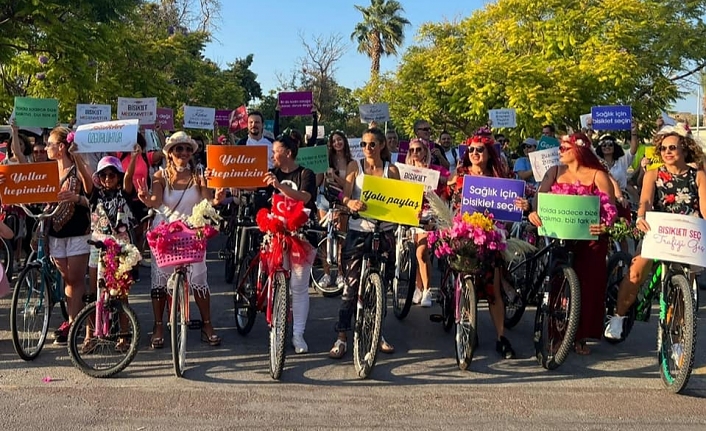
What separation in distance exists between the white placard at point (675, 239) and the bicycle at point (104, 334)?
3986mm

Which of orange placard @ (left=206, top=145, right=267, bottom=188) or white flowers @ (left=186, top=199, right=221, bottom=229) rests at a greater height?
orange placard @ (left=206, top=145, right=267, bottom=188)

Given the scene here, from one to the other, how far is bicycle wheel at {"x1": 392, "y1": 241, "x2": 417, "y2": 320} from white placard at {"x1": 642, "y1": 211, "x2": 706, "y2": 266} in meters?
2.49

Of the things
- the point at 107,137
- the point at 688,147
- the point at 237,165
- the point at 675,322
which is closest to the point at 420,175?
the point at 237,165

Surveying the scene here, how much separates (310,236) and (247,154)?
39.8 inches

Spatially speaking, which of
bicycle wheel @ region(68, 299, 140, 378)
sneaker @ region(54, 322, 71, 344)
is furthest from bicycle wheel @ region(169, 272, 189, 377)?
sneaker @ region(54, 322, 71, 344)

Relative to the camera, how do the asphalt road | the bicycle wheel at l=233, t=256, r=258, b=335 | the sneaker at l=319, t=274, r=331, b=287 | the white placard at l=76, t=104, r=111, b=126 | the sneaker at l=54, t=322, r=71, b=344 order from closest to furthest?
the asphalt road
the sneaker at l=54, t=322, r=71, b=344
the bicycle wheel at l=233, t=256, r=258, b=335
the sneaker at l=319, t=274, r=331, b=287
the white placard at l=76, t=104, r=111, b=126

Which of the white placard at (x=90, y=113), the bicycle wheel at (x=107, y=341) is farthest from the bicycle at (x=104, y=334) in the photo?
the white placard at (x=90, y=113)

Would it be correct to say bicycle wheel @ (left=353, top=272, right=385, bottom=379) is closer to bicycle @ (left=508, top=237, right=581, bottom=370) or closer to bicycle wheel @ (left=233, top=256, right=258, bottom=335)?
bicycle wheel @ (left=233, top=256, right=258, bottom=335)

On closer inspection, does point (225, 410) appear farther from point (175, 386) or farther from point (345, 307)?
point (345, 307)

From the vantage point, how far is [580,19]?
25422 millimetres

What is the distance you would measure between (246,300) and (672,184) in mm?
3850

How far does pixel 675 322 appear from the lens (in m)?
4.99

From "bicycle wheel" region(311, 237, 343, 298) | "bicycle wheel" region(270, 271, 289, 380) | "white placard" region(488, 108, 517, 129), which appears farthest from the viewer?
"white placard" region(488, 108, 517, 129)

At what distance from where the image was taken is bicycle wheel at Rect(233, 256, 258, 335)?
618cm
